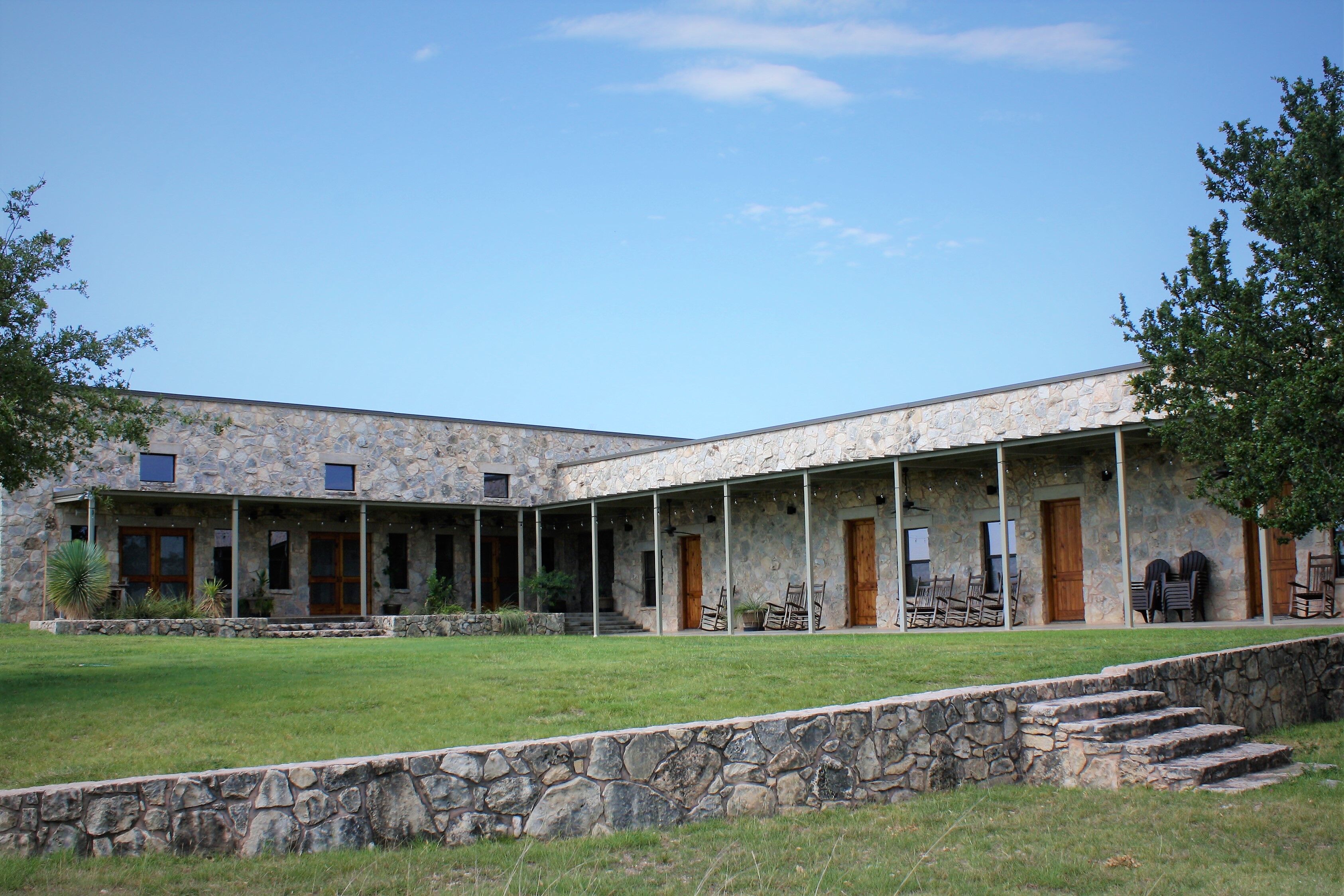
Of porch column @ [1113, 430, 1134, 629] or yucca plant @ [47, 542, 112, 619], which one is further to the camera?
yucca plant @ [47, 542, 112, 619]

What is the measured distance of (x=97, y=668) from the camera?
33.5 feet

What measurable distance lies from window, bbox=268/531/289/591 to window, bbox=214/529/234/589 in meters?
0.77

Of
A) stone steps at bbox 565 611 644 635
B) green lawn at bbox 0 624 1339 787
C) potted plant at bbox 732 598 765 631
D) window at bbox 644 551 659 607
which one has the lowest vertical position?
stone steps at bbox 565 611 644 635

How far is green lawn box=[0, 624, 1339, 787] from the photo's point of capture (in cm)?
626

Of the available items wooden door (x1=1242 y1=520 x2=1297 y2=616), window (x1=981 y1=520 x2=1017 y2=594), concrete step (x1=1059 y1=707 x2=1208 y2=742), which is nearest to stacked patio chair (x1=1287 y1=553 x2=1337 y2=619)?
wooden door (x1=1242 y1=520 x2=1297 y2=616)

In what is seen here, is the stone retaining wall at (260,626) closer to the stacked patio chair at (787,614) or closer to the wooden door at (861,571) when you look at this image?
the stacked patio chair at (787,614)

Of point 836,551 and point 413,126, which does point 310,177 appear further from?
point 836,551

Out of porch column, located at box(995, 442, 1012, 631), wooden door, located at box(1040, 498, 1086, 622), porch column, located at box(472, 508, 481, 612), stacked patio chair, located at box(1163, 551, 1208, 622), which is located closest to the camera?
stacked patio chair, located at box(1163, 551, 1208, 622)

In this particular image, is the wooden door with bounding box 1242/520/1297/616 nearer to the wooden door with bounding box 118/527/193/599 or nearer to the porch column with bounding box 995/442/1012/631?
the porch column with bounding box 995/442/1012/631

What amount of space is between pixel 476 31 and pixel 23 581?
12.1m

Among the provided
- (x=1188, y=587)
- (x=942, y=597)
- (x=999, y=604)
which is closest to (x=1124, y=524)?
(x=1188, y=587)

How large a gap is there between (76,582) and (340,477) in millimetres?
6182

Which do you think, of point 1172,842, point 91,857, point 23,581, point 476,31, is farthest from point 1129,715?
point 23,581

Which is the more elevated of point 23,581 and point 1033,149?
point 1033,149
